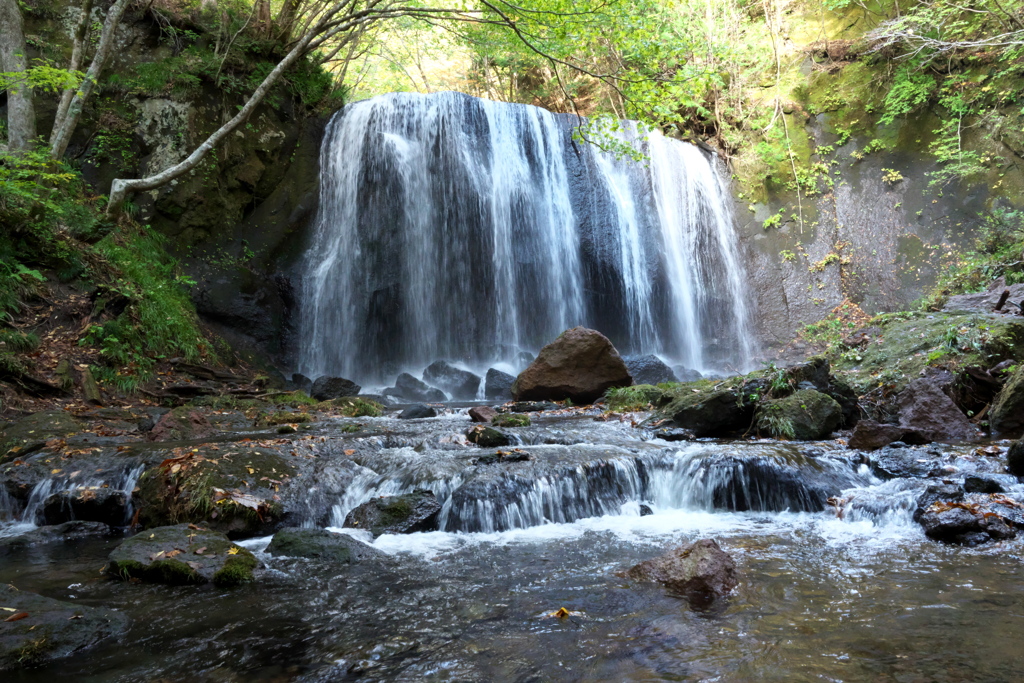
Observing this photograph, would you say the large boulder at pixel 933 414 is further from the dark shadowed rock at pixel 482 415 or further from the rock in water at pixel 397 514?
the rock in water at pixel 397 514

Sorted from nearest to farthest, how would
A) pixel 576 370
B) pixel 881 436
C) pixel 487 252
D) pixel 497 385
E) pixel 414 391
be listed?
1. pixel 881 436
2. pixel 576 370
3. pixel 414 391
4. pixel 497 385
5. pixel 487 252

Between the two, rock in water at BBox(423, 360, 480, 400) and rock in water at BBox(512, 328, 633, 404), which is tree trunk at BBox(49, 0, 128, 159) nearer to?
rock in water at BBox(423, 360, 480, 400)

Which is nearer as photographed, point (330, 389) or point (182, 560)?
point (182, 560)

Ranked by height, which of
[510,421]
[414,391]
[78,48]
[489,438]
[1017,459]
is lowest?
[1017,459]

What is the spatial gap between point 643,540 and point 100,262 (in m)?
10.3

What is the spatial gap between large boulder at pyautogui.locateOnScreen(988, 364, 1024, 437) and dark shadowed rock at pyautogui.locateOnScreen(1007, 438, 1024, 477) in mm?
1546

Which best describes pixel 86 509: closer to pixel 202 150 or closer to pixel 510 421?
pixel 510 421

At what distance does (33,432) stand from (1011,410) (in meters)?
10.2

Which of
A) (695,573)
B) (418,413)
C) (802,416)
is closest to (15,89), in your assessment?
(418,413)

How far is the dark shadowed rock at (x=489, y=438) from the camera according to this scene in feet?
21.8

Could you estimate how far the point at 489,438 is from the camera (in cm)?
667

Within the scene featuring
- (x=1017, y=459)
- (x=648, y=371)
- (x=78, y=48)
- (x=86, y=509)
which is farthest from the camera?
(x=648, y=371)

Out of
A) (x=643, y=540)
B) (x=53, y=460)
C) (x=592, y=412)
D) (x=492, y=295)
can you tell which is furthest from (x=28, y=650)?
(x=492, y=295)

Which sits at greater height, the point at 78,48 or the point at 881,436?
the point at 78,48
